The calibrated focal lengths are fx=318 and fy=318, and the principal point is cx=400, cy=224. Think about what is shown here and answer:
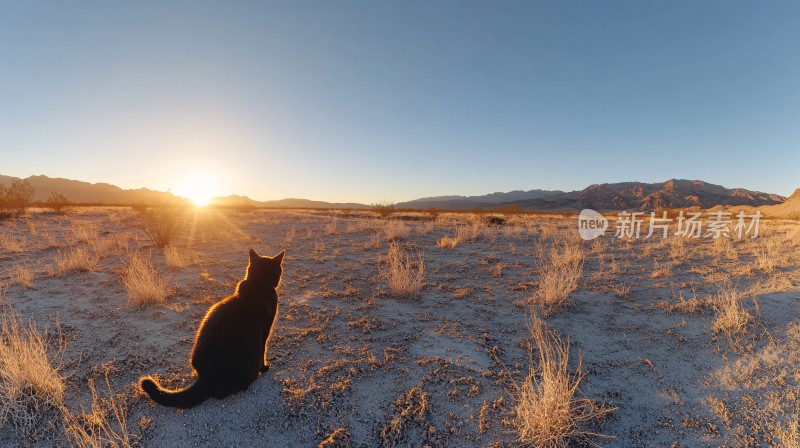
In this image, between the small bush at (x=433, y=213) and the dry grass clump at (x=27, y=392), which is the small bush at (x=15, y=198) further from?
the small bush at (x=433, y=213)

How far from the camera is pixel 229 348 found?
2.70m

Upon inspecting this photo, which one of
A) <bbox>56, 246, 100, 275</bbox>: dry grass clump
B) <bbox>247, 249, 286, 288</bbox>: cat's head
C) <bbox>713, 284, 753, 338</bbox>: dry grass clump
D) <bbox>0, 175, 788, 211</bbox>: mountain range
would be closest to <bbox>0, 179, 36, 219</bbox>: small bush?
<bbox>56, 246, 100, 275</bbox>: dry grass clump

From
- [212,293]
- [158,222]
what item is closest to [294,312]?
[212,293]

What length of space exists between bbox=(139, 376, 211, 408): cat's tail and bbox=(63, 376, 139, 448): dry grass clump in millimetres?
216

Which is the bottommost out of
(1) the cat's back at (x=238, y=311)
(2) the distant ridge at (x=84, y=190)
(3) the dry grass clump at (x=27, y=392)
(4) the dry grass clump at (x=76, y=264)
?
(3) the dry grass clump at (x=27, y=392)

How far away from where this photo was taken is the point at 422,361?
11.8 feet

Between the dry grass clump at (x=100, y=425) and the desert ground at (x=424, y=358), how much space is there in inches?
0.8

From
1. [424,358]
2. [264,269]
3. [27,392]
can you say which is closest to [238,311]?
[264,269]

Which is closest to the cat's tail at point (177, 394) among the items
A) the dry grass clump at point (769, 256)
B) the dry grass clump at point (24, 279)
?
the dry grass clump at point (24, 279)

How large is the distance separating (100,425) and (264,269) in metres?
1.62

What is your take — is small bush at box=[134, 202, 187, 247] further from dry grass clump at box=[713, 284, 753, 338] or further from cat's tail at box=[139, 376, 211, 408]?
dry grass clump at box=[713, 284, 753, 338]

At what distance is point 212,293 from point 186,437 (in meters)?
3.70

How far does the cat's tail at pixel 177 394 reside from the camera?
2439 mm

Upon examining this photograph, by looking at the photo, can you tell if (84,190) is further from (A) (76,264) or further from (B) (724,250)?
(B) (724,250)
